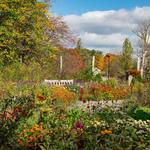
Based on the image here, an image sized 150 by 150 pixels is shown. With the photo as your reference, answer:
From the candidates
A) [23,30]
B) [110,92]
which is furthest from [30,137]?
[23,30]

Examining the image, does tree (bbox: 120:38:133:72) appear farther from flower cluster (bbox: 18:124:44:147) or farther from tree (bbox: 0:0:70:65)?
flower cluster (bbox: 18:124:44:147)

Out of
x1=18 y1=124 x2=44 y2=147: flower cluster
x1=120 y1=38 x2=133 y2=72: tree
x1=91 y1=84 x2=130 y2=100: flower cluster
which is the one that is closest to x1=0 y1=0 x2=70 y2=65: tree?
x1=91 y1=84 x2=130 y2=100: flower cluster

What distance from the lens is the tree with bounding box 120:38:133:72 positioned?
173 feet

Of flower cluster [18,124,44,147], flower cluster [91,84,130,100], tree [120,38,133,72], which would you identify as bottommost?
flower cluster [91,84,130,100]

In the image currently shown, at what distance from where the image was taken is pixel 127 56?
183ft

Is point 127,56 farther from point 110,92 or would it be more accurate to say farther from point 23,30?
point 110,92

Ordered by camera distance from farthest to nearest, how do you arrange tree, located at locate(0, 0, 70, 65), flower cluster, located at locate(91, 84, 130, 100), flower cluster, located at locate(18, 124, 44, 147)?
tree, located at locate(0, 0, 70, 65) < flower cluster, located at locate(91, 84, 130, 100) < flower cluster, located at locate(18, 124, 44, 147)

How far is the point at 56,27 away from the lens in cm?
3575

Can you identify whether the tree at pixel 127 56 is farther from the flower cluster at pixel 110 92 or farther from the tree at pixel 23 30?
the flower cluster at pixel 110 92

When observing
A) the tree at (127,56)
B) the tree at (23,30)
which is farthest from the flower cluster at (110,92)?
the tree at (127,56)

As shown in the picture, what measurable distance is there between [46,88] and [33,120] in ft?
30.9

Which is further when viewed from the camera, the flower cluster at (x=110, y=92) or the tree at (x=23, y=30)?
the tree at (x=23, y=30)

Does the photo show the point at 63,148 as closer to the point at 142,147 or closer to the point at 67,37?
the point at 142,147

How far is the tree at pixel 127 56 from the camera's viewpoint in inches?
2078
